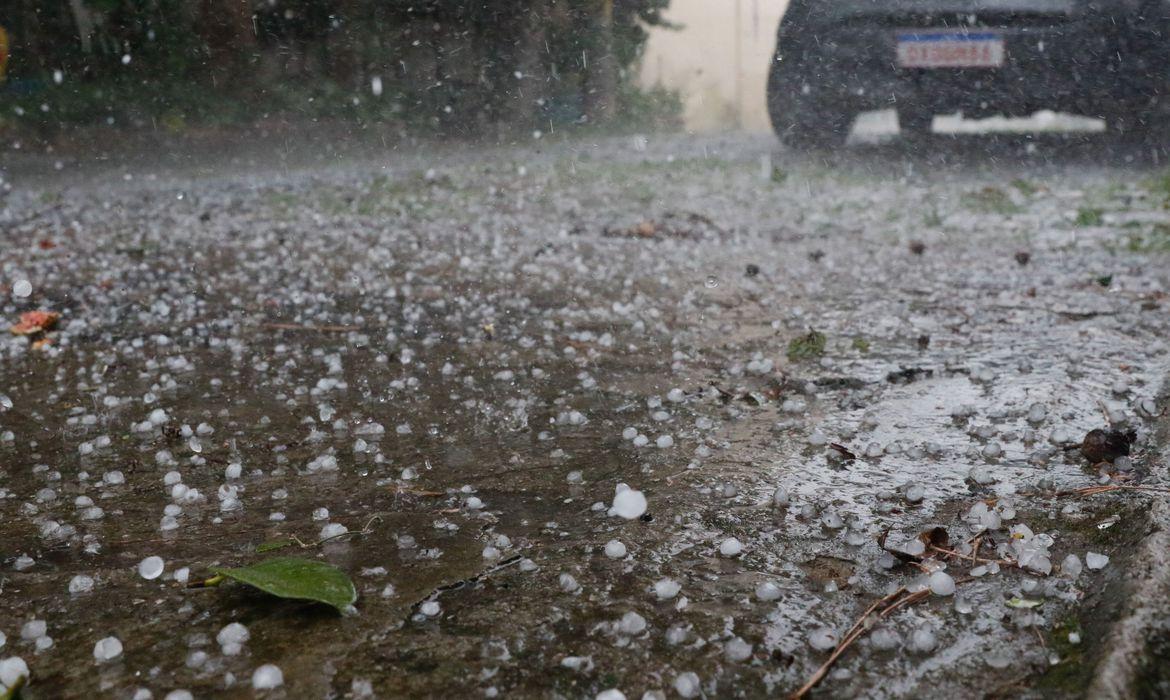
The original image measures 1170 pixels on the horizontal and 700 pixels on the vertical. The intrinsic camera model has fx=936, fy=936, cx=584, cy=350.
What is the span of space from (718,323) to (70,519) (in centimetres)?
185

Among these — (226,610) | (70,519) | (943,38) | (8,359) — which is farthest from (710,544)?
(943,38)

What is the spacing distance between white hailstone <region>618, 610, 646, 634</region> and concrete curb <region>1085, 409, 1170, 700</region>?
0.52 metres

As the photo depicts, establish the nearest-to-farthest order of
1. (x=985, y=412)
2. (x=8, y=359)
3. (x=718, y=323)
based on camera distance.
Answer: (x=985, y=412), (x=8, y=359), (x=718, y=323)

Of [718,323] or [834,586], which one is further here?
[718,323]

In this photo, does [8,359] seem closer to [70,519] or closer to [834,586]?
[70,519]

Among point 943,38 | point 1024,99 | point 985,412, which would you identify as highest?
point 943,38

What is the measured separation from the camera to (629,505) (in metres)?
1.57

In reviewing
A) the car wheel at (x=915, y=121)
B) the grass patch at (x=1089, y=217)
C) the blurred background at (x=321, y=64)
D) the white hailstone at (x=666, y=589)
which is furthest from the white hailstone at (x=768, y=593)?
the blurred background at (x=321, y=64)

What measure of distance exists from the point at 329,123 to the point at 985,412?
7307 mm

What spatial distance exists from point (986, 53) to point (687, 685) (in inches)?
225

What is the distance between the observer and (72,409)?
225cm

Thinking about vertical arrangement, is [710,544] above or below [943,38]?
below

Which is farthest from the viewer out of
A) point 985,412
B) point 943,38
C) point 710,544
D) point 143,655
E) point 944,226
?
point 943,38

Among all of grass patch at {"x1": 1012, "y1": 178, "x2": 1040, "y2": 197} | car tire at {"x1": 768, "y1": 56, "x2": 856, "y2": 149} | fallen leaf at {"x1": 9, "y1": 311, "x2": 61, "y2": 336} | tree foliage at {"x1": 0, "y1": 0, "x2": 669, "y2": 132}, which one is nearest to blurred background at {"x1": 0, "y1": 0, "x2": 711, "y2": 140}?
tree foliage at {"x1": 0, "y1": 0, "x2": 669, "y2": 132}
